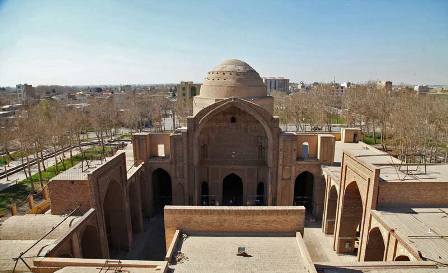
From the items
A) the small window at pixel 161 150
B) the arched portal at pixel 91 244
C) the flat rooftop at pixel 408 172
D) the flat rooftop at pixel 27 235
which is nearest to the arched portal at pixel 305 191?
the flat rooftop at pixel 408 172

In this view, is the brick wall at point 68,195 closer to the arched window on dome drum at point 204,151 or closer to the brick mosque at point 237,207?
the brick mosque at point 237,207

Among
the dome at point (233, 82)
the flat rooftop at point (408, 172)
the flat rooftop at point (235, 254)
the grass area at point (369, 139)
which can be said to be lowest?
the grass area at point (369, 139)

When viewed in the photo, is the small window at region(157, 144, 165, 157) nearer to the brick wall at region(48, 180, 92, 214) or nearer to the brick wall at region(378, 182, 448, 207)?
→ the brick wall at region(48, 180, 92, 214)

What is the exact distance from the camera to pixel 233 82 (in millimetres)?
21734

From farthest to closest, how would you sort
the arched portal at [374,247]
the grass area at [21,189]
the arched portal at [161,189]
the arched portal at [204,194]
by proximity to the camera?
the grass area at [21,189] → the arched portal at [161,189] → the arched portal at [204,194] → the arched portal at [374,247]

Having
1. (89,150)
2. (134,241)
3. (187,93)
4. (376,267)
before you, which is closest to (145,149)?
(134,241)

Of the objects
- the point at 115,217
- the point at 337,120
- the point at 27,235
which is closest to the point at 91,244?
the point at 115,217

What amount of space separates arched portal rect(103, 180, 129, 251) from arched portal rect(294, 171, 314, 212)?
1188 centimetres

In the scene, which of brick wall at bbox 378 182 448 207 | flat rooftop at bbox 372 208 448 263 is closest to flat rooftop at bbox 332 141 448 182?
brick wall at bbox 378 182 448 207

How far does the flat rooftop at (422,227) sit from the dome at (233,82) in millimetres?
12204

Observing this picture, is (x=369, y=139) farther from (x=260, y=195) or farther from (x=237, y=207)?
(x=237, y=207)

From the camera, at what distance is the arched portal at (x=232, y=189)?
2208 cm

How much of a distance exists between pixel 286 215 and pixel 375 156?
11628 mm

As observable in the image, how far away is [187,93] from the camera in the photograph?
77.9 meters
